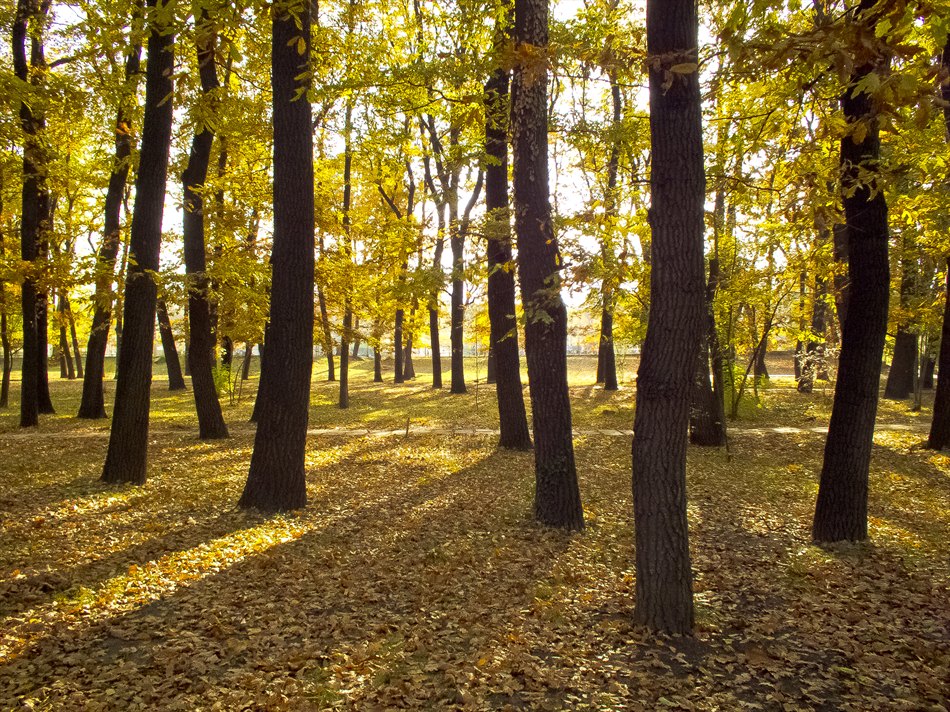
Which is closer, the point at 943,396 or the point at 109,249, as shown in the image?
the point at 943,396

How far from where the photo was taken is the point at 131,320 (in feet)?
26.0

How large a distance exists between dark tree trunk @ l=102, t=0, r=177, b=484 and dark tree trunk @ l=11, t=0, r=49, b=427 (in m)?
4.71

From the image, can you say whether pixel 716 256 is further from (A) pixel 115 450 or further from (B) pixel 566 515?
(A) pixel 115 450

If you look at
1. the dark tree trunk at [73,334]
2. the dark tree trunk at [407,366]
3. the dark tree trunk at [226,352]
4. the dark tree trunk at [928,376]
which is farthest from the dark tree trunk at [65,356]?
the dark tree trunk at [928,376]

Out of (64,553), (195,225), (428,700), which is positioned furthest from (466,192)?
(428,700)

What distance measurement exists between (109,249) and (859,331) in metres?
14.4

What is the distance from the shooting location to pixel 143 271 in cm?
783

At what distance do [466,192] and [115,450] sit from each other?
12.6 m

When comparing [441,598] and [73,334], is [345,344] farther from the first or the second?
[73,334]

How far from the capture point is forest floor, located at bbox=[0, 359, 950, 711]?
3.71 m

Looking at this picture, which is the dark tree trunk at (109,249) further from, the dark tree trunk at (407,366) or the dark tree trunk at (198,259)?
the dark tree trunk at (407,366)

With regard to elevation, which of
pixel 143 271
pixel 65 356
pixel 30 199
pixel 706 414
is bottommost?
pixel 706 414

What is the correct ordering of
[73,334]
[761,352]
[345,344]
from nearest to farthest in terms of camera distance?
[761,352] < [345,344] < [73,334]

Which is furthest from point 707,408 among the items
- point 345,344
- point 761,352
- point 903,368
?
point 903,368
